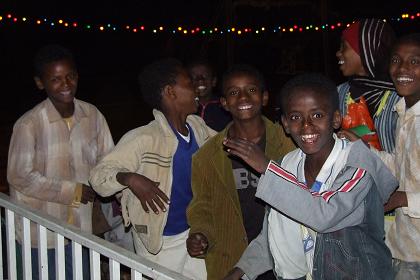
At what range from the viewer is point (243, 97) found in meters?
3.82

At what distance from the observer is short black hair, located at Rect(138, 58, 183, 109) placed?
4.06m

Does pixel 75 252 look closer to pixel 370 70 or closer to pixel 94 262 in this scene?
pixel 94 262

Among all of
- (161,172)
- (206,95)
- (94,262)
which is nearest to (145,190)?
(161,172)

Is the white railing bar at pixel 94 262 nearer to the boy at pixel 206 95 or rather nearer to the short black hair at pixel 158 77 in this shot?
the short black hair at pixel 158 77

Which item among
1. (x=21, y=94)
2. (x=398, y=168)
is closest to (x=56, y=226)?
(x=398, y=168)

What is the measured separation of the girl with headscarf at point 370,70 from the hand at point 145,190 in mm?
1140

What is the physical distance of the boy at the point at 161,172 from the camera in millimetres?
3723

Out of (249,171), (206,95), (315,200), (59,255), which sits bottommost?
(59,255)

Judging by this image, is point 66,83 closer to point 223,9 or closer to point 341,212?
point 341,212

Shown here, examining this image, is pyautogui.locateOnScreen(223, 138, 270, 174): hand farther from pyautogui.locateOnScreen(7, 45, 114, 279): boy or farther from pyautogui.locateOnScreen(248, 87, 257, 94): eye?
pyautogui.locateOnScreen(7, 45, 114, 279): boy

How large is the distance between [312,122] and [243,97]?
955mm

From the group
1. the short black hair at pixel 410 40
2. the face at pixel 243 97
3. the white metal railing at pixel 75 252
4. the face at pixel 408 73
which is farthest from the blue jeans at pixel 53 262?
the short black hair at pixel 410 40

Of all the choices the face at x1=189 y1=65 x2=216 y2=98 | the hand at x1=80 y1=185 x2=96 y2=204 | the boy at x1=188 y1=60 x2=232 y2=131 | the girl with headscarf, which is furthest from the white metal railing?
the face at x1=189 y1=65 x2=216 y2=98

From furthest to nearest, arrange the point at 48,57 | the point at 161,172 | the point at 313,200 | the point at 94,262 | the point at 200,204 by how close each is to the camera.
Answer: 1. the point at 48,57
2. the point at 161,172
3. the point at 200,204
4. the point at 94,262
5. the point at 313,200
